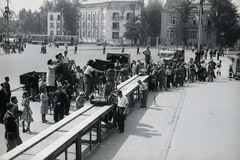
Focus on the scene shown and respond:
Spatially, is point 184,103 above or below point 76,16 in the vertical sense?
below

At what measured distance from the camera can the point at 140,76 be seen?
64.1 feet

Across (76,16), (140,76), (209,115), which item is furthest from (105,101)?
(76,16)

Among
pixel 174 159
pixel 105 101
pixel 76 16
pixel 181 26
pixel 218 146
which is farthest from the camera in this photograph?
pixel 76 16

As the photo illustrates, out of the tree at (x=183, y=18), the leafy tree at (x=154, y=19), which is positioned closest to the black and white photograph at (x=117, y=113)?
the tree at (x=183, y=18)

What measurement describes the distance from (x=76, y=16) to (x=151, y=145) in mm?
84560

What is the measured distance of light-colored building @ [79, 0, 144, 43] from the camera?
9394 centimetres

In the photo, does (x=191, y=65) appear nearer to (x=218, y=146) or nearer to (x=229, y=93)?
(x=229, y=93)

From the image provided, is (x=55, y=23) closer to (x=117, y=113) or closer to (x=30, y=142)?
(x=117, y=113)

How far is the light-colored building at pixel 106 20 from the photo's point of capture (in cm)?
9394

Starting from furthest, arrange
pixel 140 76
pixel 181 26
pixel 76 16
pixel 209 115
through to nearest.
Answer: pixel 76 16 < pixel 181 26 < pixel 140 76 < pixel 209 115

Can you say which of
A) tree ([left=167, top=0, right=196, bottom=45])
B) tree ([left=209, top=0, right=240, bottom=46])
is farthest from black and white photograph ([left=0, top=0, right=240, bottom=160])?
tree ([left=167, top=0, right=196, bottom=45])

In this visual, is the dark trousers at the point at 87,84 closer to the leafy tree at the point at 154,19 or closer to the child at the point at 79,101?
the child at the point at 79,101

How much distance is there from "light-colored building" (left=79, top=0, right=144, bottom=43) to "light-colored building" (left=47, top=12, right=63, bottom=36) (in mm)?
7527

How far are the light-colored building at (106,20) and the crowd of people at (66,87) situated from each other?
68569 millimetres
